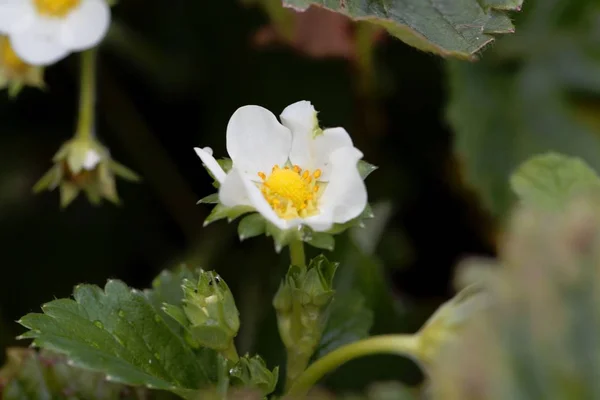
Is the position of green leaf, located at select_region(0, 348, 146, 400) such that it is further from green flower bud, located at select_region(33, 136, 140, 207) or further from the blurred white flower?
the blurred white flower

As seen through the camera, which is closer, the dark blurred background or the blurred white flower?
Result: the blurred white flower

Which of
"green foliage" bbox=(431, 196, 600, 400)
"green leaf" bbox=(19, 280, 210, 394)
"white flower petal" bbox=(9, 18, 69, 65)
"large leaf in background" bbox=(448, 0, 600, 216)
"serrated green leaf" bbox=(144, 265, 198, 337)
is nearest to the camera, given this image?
"green foliage" bbox=(431, 196, 600, 400)

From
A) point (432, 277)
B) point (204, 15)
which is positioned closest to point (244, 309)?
point (432, 277)

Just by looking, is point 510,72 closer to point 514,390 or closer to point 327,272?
point 327,272

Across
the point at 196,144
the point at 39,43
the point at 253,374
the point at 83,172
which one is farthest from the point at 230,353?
the point at 196,144

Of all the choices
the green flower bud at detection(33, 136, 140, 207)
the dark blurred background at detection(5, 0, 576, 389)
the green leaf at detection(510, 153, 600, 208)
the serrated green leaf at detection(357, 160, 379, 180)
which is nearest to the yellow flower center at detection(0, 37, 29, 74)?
the green flower bud at detection(33, 136, 140, 207)

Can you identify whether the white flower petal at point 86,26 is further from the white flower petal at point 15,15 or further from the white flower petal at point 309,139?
the white flower petal at point 309,139

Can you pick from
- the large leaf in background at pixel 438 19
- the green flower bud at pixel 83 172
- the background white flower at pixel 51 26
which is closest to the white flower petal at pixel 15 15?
the background white flower at pixel 51 26

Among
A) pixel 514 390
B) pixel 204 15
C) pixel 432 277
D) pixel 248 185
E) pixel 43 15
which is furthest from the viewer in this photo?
pixel 204 15

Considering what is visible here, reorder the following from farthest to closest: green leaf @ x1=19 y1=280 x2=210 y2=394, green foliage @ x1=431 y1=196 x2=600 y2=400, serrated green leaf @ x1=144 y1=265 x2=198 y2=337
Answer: serrated green leaf @ x1=144 y1=265 x2=198 y2=337 → green leaf @ x1=19 y1=280 x2=210 y2=394 → green foliage @ x1=431 y1=196 x2=600 y2=400
